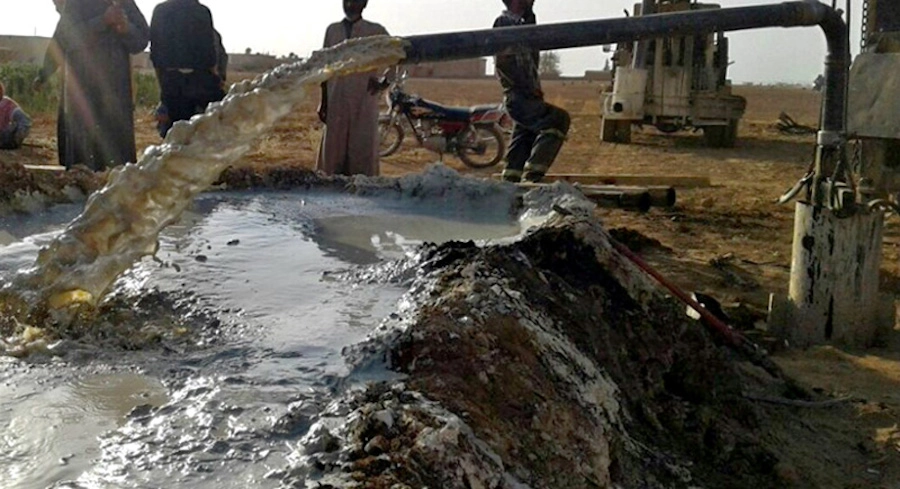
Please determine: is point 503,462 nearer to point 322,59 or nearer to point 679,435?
point 679,435

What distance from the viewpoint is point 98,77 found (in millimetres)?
6199

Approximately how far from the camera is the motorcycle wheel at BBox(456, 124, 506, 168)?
11.8 metres

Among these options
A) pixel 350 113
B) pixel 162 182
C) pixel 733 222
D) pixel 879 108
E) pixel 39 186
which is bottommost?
pixel 733 222

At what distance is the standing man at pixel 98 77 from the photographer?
609 cm

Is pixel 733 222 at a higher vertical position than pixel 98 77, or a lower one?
lower

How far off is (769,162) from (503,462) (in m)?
12.3

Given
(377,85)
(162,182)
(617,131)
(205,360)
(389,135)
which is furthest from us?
(617,131)

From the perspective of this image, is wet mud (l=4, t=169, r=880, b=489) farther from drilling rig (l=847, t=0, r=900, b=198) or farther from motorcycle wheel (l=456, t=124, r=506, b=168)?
motorcycle wheel (l=456, t=124, r=506, b=168)

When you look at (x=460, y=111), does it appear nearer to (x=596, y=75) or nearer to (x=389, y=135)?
(x=389, y=135)

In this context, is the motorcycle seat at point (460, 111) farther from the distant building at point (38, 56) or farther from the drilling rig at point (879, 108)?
Result: the distant building at point (38, 56)

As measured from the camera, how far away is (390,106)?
12391mm

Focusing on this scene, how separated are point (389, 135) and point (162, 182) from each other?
9.13 metres

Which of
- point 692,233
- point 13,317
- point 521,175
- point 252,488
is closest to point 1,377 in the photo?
point 13,317

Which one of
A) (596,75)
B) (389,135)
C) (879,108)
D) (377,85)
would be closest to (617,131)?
A: (389,135)
